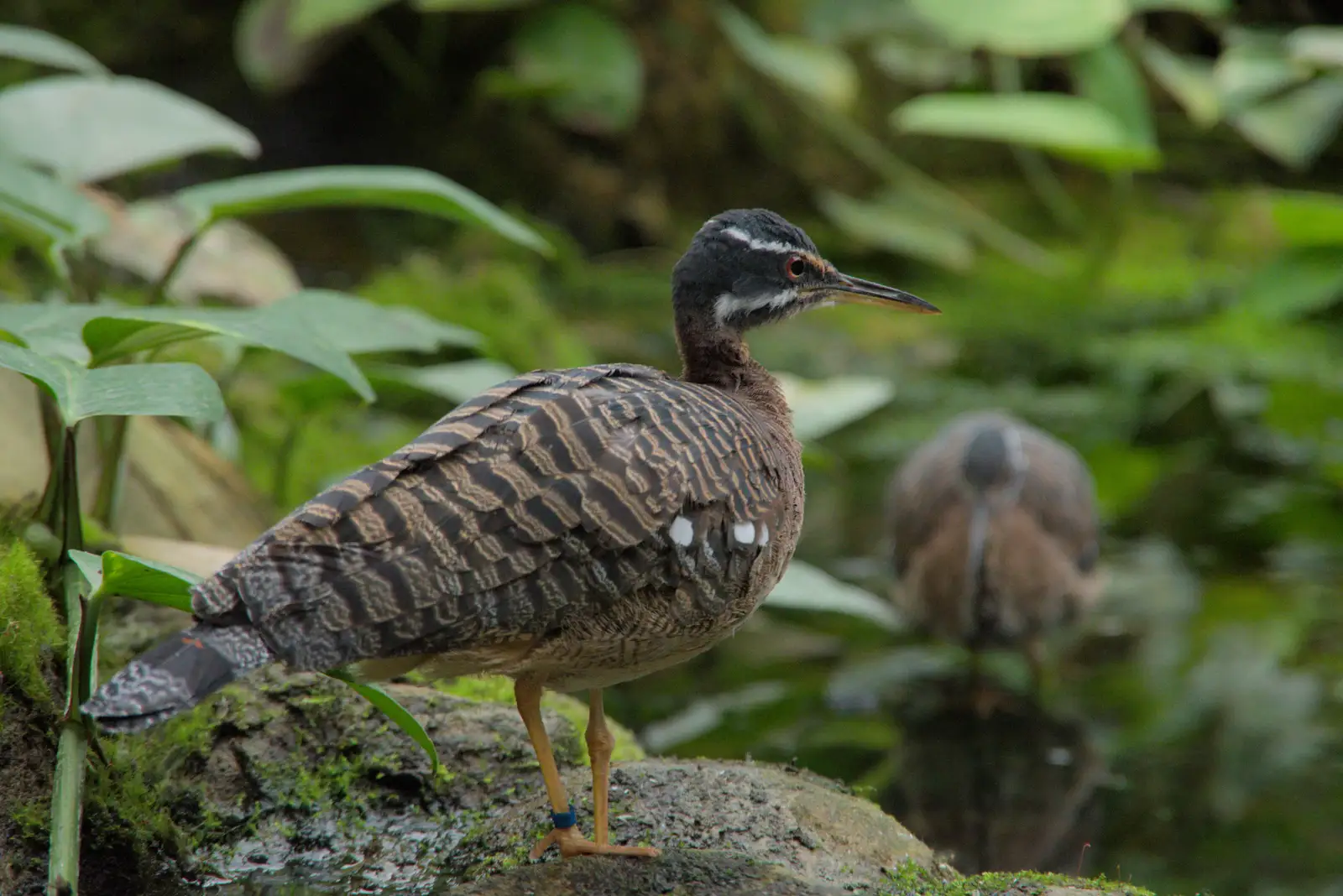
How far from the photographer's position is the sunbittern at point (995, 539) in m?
6.32

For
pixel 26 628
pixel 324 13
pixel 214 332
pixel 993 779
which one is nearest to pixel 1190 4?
pixel 324 13

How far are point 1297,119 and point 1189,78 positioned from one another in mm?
812

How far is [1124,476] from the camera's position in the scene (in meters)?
8.56

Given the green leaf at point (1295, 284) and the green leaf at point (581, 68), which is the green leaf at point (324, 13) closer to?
the green leaf at point (581, 68)

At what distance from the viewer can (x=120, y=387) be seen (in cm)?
298

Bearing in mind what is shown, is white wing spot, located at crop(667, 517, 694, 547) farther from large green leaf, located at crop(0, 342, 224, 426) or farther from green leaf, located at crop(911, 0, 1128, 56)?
green leaf, located at crop(911, 0, 1128, 56)

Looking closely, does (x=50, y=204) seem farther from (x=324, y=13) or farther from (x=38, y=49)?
(x=324, y=13)

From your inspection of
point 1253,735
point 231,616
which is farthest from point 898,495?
point 231,616

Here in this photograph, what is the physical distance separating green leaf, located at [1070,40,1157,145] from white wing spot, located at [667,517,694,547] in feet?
24.3

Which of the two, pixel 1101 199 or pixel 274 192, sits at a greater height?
pixel 274 192

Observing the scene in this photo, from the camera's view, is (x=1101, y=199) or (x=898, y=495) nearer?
(x=898, y=495)

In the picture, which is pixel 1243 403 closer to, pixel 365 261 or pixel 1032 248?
pixel 1032 248

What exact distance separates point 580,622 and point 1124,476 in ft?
20.3

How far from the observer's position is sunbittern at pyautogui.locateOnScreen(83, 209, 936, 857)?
8.89 feet
